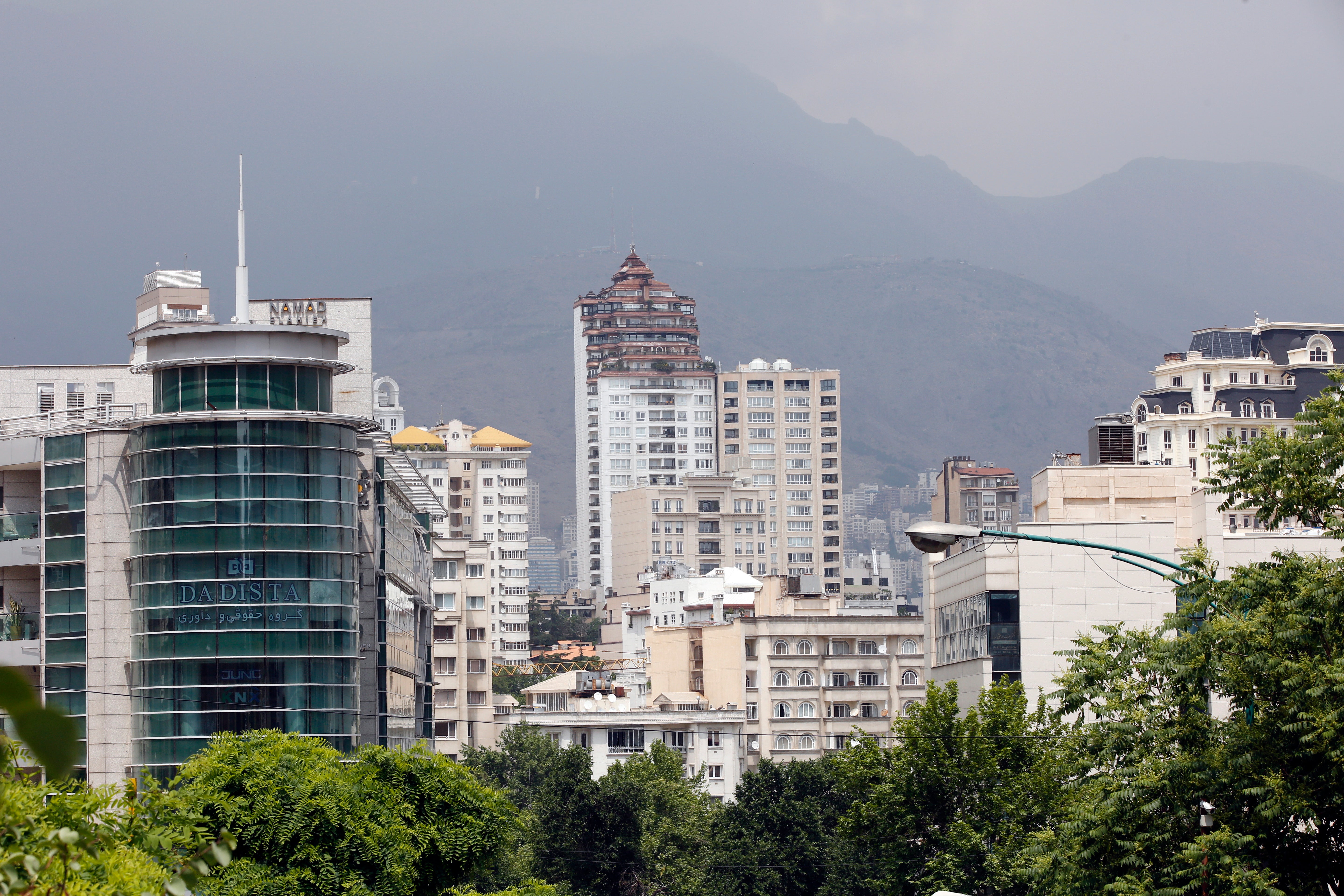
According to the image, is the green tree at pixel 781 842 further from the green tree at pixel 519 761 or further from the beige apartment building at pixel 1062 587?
the green tree at pixel 519 761

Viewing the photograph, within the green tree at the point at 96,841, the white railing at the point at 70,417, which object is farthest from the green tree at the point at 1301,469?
the white railing at the point at 70,417

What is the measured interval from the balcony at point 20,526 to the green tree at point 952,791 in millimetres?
33323

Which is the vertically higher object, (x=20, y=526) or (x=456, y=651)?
(x=20, y=526)

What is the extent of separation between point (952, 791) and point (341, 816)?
22479mm

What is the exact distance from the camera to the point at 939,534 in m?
21.4

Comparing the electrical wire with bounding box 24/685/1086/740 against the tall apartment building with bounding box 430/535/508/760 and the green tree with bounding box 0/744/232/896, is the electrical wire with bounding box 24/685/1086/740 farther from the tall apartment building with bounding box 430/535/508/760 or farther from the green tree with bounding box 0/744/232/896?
the tall apartment building with bounding box 430/535/508/760

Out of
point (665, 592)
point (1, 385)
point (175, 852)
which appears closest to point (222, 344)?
point (1, 385)

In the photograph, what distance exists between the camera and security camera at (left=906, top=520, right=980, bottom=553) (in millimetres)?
21031

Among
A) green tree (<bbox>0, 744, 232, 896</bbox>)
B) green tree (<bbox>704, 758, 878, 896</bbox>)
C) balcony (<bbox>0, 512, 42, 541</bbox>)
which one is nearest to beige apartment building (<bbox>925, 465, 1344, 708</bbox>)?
green tree (<bbox>704, 758, 878, 896</bbox>)

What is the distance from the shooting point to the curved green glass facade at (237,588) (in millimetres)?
61438

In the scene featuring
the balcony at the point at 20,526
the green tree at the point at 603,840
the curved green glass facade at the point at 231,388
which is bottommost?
the green tree at the point at 603,840

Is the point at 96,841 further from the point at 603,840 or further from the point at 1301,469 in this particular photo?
the point at 603,840

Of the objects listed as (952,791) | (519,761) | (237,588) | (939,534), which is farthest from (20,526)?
(519,761)

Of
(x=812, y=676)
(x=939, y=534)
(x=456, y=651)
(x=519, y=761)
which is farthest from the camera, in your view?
(x=812, y=676)
